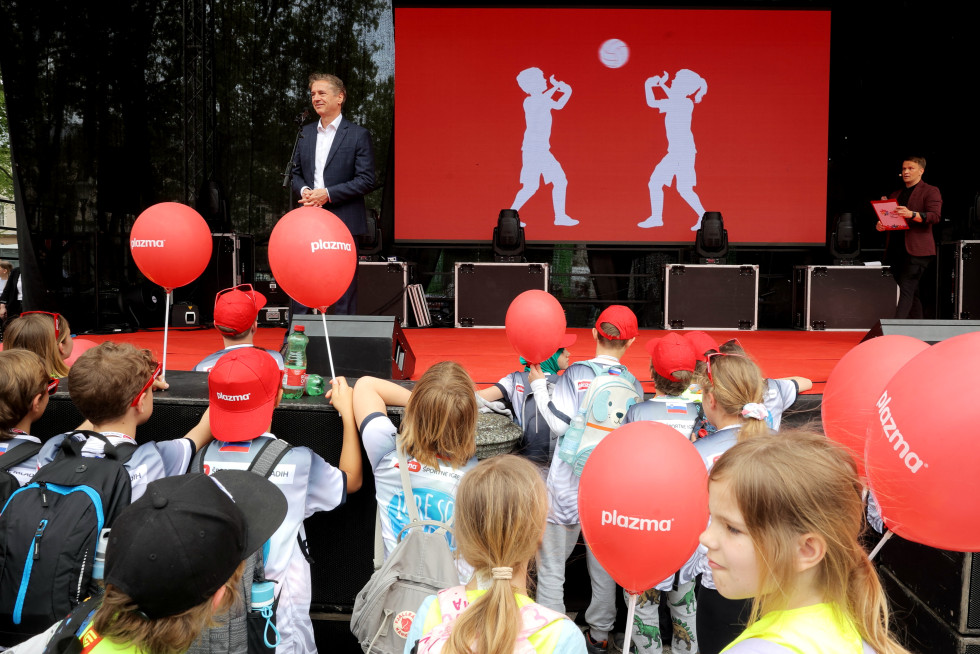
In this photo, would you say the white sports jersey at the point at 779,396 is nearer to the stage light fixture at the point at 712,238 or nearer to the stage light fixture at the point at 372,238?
the stage light fixture at the point at 712,238

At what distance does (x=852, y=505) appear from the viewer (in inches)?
38.8

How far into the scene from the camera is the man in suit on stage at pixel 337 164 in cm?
349

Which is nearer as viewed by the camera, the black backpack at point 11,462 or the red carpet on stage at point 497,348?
the black backpack at point 11,462

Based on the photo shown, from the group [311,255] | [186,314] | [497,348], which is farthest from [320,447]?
[186,314]

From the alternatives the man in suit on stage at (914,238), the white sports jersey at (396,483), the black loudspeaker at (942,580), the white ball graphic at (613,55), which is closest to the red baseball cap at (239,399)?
the white sports jersey at (396,483)

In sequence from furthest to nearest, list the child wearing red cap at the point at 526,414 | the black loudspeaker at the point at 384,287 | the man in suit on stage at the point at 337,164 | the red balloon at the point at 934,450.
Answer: the black loudspeaker at the point at 384,287, the man in suit on stage at the point at 337,164, the child wearing red cap at the point at 526,414, the red balloon at the point at 934,450

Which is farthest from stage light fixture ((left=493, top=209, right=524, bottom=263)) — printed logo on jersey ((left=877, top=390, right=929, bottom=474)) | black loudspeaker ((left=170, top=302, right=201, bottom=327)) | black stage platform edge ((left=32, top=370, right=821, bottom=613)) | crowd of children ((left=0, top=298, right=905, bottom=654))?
printed logo on jersey ((left=877, top=390, right=929, bottom=474))

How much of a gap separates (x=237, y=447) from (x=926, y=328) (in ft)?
9.21

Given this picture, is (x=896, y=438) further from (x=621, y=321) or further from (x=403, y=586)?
(x=621, y=321)

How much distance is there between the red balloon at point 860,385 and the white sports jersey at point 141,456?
1.59m

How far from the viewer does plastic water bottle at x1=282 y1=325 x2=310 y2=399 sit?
243cm

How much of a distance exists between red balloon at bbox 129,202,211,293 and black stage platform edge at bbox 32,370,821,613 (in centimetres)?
54

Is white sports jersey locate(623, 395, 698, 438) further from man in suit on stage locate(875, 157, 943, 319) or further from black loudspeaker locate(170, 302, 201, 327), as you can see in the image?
black loudspeaker locate(170, 302, 201, 327)

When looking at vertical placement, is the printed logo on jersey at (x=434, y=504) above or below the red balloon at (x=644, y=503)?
below
